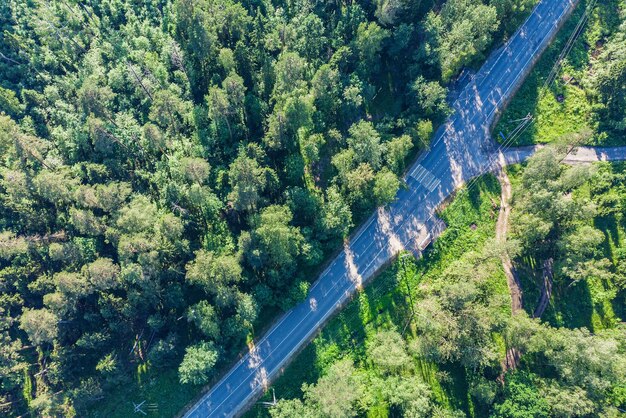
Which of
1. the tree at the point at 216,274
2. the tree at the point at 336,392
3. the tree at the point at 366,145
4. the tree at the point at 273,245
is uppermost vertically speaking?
the tree at the point at 366,145

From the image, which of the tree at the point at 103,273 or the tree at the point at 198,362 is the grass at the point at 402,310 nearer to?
the tree at the point at 198,362

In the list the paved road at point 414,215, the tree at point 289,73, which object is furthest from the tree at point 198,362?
the tree at point 289,73

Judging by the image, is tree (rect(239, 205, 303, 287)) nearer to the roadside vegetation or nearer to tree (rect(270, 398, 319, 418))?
the roadside vegetation

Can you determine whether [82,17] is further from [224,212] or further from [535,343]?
[535,343]

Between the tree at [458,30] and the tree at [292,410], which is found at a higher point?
the tree at [458,30]

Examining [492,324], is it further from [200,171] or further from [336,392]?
[200,171]

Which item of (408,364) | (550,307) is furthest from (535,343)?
(408,364)
